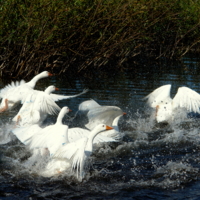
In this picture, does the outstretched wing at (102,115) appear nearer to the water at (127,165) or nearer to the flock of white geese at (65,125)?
the flock of white geese at (65,125)

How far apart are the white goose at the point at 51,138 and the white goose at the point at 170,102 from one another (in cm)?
379

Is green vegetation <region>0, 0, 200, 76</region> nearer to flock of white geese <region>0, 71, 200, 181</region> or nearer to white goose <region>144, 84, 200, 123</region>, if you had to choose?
flock of white geese <region>0, 71, 200, 181</region>

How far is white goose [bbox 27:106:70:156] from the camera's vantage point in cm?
731

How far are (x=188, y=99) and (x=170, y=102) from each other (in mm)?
666

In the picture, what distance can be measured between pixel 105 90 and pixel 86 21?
2862 mm

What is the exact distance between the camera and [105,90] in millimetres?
13531

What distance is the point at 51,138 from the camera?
746cm

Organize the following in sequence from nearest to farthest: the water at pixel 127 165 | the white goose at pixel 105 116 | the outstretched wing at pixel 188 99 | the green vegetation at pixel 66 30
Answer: the water at pixel 127 165 → the white goose at pixel 105 116 → the outstretched wing at pixel 188 99 → the green vegetation at pixel 66 30

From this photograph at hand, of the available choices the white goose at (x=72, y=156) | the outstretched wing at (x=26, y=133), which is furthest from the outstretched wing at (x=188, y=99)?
the outstretched wing at (x=26, y=133)

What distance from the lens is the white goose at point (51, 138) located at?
7312 mm

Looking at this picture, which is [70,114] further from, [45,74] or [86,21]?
[86,21]

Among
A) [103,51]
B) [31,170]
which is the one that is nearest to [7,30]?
[103,51]

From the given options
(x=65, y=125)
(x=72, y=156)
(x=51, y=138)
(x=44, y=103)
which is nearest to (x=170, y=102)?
(x=44, y=103)

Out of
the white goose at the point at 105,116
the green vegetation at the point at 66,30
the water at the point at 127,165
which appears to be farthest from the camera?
the green vegetation at the point at 66,30
